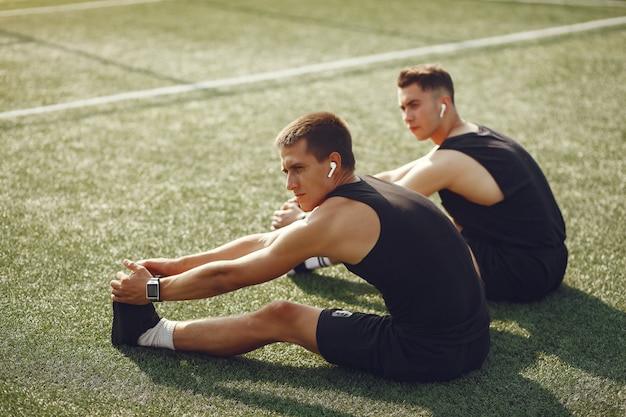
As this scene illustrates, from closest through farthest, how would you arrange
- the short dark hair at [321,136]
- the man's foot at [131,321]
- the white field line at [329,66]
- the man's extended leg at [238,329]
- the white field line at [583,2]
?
the short dark hair at [321,136]
the man's extended leg at [238,329]
the man's foot at [131,321]
the white field line at [329,66]
the white field line at [583,2]

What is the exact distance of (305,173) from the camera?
3.76m

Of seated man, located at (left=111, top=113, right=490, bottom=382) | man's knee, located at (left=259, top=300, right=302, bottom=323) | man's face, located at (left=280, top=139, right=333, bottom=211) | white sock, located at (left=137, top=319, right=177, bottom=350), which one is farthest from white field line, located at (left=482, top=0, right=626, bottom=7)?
white sock, located at (left=137, top=319, right=177, bottom=350)

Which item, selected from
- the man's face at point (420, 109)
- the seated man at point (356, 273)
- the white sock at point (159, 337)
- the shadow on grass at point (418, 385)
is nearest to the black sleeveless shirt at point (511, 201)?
the man's face at point (420, 109)

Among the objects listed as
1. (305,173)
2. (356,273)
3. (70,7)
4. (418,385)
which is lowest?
(418,385)

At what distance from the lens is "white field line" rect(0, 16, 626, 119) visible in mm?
8875

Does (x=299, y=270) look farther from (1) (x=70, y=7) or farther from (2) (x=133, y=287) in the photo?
(1) (x=70, y=7)

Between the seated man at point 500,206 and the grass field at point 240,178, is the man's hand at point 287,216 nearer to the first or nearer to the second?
the grass field at point 240,178

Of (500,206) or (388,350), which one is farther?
(500,206)

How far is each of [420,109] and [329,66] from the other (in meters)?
6.26

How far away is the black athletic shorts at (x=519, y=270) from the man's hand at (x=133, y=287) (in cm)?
219

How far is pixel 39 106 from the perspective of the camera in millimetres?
8703

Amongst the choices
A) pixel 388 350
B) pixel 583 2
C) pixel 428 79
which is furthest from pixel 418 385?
pixel 583 2

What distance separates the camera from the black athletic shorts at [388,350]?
379 centimetres

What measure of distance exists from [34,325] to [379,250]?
2.17 meters
